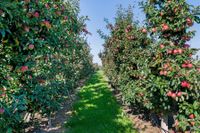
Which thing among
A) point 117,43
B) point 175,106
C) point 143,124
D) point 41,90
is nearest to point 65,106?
point 117,43

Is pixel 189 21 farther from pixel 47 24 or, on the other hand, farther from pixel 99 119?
pixel 99 119

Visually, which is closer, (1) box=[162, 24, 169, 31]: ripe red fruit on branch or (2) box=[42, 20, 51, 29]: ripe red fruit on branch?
(2) box=[42, 20, 51, 29]: ripe red fruit on branch

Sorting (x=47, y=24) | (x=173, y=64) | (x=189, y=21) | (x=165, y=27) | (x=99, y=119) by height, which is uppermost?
(x=189, y=21)

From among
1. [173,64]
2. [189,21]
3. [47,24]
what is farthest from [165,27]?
[47,24]

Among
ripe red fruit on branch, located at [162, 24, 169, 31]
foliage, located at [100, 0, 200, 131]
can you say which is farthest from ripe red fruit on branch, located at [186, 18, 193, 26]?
ripe red fruit on branch, located at [162, 24, 169, 31]

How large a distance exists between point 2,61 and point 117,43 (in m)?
10.9

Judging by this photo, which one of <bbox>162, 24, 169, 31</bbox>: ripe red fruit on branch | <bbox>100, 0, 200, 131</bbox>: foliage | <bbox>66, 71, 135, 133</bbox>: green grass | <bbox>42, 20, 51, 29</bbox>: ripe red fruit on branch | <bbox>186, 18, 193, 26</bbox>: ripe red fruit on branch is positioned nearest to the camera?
<bbox>42, 20, 51, 29</bbox>: ripe red fruit on branch

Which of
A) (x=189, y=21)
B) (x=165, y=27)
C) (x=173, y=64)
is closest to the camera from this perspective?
(x=173, y=64)

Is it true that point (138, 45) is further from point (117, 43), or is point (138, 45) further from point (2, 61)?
point (2, 61)

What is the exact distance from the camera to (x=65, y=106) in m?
19.5

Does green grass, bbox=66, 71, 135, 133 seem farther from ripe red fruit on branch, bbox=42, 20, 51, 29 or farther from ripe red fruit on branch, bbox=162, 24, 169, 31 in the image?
ripe red fruit on branch, bbox=42, 20, 51, 29

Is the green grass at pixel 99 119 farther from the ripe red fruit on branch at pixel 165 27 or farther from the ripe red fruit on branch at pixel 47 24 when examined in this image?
the ripe red fruit on branch at pixel 47 24

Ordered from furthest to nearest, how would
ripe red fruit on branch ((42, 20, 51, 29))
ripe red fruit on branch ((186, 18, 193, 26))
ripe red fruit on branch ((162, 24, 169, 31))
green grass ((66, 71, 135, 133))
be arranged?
green grass ((66, 71, 135, 133)) < ripe red fruit on branch ((162, 24, 169, 31)) < ripe red fruit on branch ((186, 18, 193, 26)) < ripe red fruit on branch ((42, 20, 51, 29))

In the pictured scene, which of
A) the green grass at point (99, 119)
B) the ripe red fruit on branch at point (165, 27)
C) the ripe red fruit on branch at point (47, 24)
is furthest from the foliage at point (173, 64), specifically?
the green grass at point (99, 119)
